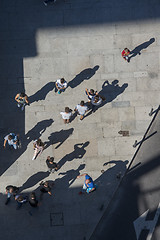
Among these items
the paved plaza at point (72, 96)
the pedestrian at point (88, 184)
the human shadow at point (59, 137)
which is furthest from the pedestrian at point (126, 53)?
the pedestrian at point (88, 184)

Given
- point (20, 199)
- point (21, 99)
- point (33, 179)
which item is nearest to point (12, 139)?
point (21, 99)

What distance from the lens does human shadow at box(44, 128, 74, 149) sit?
55.0ft

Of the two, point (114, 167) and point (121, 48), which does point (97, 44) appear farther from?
point (114, 167)

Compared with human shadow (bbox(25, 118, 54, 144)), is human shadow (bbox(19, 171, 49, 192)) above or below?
below

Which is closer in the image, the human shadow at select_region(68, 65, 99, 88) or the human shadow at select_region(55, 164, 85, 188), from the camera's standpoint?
the human shadow at select_region(55, 164, 85, 188)

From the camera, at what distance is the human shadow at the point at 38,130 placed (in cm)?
1677

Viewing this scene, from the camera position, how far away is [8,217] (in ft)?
52.2

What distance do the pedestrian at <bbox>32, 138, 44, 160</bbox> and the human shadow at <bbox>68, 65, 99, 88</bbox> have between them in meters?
4.12

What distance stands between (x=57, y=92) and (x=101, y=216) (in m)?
7.55

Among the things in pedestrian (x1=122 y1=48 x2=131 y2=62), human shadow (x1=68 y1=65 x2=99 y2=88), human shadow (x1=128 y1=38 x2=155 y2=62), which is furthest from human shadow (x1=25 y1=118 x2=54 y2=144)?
human shadow (x1=128 y1=38 x2=155 y2=62)

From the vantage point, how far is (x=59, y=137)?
55.2 ft

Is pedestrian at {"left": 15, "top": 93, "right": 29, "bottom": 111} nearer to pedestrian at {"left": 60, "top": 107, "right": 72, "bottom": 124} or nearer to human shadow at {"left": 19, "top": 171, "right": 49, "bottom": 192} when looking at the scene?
pedestrian at {"left": 60, "top": 107, "right": 72, "bottom": 124}

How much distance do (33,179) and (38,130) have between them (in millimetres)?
2813

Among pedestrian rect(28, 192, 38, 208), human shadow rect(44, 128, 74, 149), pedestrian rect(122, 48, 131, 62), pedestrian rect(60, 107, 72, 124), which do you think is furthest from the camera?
human shadow rect(44, 128, 74, 149)
